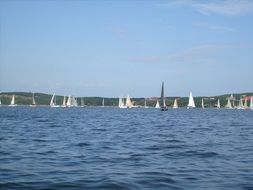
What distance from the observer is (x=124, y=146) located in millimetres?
27906

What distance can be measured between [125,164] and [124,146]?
26.7ft

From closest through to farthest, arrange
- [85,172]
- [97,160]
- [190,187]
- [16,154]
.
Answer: [190,187] → [85,172] → [97,160] → [16,154]

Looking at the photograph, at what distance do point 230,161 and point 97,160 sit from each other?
620cm

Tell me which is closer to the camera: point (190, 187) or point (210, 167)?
point (190, 187)

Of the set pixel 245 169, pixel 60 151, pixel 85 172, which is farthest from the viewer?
pixel 60 151

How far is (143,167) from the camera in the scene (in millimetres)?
18953

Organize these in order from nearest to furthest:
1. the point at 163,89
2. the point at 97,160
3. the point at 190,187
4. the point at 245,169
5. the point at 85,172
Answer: the point at 190,187 → the point at 85,172 → the point at 245,169 → the point at 97,160 → the point at 163,89

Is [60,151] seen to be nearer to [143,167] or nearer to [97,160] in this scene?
[97,160]

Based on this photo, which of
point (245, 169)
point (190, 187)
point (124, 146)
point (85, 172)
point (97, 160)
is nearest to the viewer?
point (190, 187)

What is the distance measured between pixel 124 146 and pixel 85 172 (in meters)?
10.5

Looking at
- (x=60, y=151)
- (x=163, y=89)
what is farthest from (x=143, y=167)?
(x=163, y=89)

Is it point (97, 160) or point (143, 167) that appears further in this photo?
point (97, 160)

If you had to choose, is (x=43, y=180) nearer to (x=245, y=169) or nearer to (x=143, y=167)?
(x=143, y=167)

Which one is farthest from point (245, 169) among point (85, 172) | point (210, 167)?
point (85, 172)
